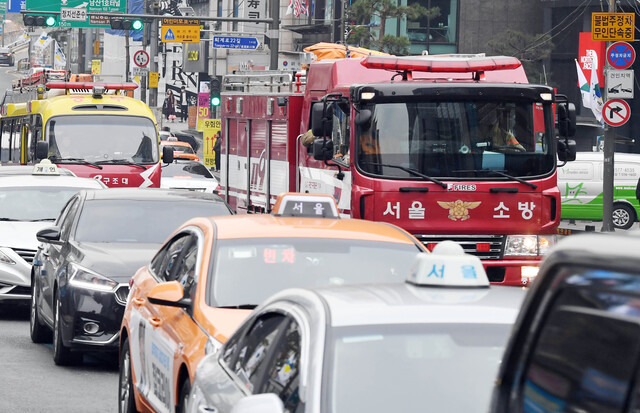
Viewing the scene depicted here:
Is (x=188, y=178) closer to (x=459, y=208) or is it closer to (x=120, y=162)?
(x=120, y=162)

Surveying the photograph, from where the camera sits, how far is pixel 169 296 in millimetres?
6547

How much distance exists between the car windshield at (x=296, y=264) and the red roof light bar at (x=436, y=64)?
20.5 feet

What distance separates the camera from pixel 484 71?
528 inches

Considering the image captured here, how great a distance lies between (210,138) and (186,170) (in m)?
12.7

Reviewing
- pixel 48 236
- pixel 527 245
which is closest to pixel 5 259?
pixel 48 236

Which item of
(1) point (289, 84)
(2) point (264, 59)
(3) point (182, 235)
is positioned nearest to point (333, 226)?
(3) point (182, 235)

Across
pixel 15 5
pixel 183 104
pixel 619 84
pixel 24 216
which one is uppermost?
pixel 15 5

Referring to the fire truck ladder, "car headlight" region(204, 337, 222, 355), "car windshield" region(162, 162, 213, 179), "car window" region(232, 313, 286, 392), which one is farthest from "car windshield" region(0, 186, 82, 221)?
"car windshield" region(162, 162, 213, 179)

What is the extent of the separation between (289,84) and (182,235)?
8636 millimetres

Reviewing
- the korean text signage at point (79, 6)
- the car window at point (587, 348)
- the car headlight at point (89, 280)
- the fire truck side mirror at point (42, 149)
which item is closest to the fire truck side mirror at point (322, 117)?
the car headlight at point (89, 280)

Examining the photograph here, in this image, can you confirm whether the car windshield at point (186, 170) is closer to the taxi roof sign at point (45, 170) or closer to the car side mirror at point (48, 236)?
the taxi roof sign at point (45, 170)

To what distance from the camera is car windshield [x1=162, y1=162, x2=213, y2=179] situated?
28.0 meters

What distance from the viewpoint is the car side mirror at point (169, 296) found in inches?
258

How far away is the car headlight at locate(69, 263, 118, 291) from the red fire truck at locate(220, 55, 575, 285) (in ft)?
10.4
